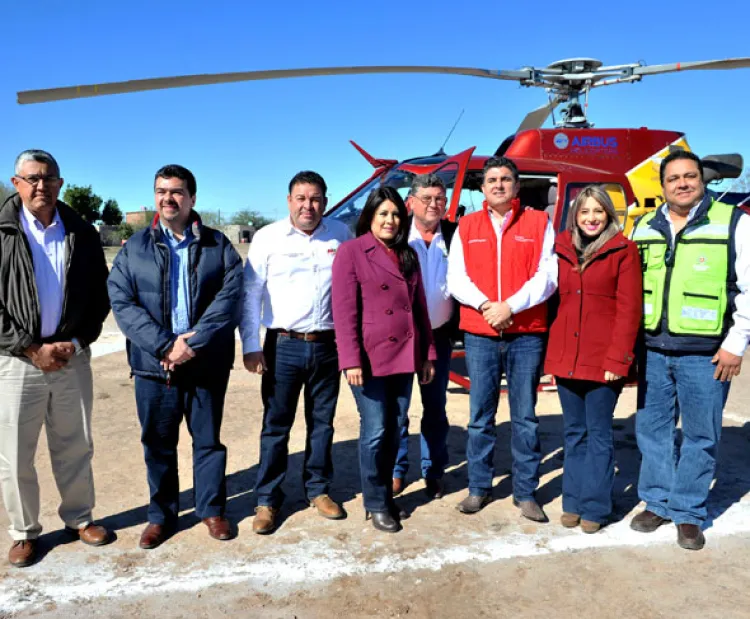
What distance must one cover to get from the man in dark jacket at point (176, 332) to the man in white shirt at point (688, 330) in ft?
7.13

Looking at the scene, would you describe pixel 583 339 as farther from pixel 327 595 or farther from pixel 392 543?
pixel 327 595

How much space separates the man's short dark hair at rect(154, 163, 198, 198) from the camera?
307 cm

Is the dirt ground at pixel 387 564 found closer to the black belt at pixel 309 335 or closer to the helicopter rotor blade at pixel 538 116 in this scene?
the black belt at pixel 309 335

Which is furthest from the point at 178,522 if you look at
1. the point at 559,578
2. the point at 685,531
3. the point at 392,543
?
the point at 685,531

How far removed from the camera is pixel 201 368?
3.16m

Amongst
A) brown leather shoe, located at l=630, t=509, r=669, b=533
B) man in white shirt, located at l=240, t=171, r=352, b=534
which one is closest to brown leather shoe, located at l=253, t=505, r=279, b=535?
man in white shirt, located at l=240, t=171, r=352, b=534

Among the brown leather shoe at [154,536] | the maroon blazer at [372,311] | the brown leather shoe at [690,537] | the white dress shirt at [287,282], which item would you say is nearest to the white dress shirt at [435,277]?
the maroon blazer at [372,311]

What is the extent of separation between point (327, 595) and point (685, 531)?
6.09 feet

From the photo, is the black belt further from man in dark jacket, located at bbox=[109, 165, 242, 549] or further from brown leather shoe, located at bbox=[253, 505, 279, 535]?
brown leather shoe, located at bbox=[253, 505, 279, 535]

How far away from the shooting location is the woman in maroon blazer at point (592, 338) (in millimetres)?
3158

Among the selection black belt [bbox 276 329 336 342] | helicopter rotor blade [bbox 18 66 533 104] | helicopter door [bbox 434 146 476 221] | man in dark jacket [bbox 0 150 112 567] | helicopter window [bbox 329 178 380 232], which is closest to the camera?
man in dark jacket [bbox 0 150 112 567]

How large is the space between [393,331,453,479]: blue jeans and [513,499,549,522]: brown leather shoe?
54 centimetres

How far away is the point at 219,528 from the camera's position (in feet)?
10.6

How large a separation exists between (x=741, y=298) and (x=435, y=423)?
177cm
